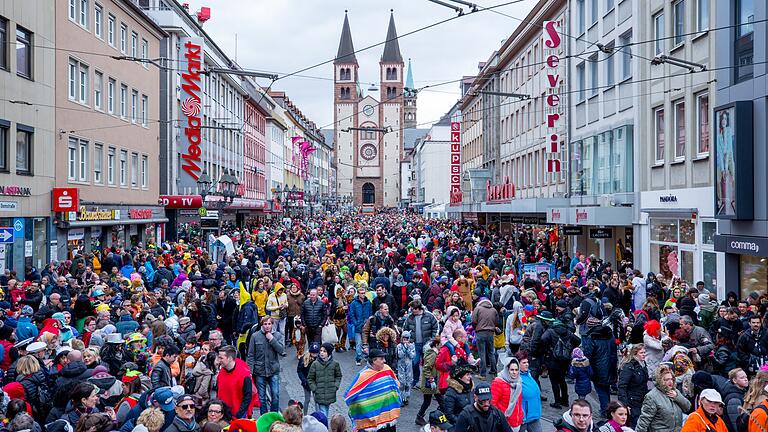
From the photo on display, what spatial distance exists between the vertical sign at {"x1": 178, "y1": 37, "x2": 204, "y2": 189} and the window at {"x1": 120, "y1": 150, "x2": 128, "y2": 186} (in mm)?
6251

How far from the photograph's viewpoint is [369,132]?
440 ft

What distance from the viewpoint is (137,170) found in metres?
33.0

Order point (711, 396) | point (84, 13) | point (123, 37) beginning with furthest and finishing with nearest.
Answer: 1. point (123, 37)
2. point (84, 13)
3. point (711, 396)

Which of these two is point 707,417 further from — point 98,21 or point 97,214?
point 98,21

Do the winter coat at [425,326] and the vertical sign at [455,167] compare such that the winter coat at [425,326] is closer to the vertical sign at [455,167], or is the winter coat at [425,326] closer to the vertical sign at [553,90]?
the vertical sign at [553,90]

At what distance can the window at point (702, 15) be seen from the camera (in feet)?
62.6

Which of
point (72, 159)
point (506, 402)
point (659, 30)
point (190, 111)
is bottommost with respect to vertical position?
point (506, 402)

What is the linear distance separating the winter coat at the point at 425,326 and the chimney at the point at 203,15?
42859 millimetres

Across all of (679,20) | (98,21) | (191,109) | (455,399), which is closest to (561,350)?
(455,399)

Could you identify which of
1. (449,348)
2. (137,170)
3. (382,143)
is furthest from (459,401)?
(382,143)

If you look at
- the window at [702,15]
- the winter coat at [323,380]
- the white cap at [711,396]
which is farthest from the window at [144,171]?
the white cap at [711,396]

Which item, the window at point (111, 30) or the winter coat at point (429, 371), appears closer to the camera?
the winter coat at point (429, 371)

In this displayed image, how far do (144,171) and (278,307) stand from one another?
71.0 feet

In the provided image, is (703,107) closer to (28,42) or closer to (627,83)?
(627,83)
